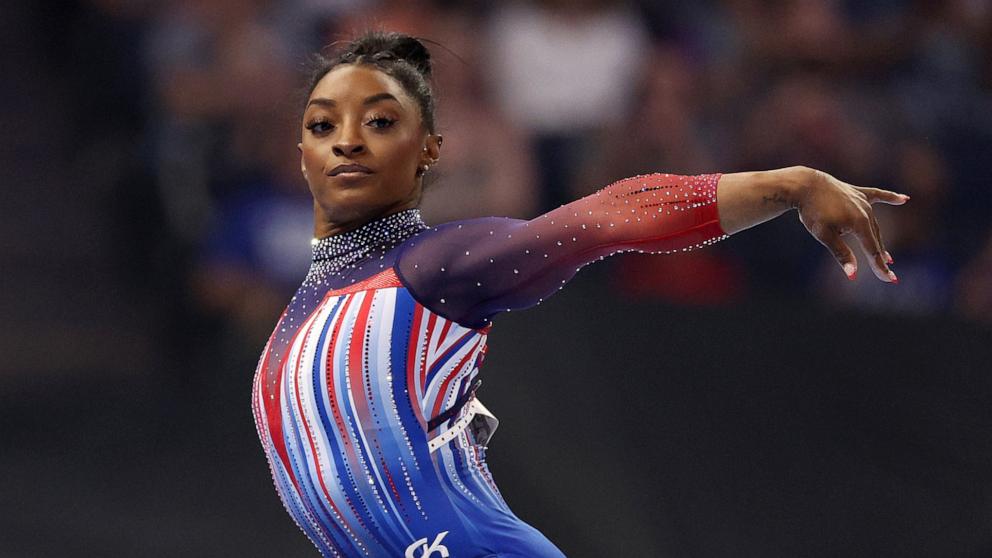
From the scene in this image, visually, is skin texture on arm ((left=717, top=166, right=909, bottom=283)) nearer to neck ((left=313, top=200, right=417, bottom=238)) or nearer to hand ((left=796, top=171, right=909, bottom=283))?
hand ((left=796, top=171, right=909, bottom=283))

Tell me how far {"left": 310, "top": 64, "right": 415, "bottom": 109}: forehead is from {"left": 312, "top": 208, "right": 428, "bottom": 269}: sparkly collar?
20cm

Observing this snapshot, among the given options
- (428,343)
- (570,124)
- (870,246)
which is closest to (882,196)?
(870,246)

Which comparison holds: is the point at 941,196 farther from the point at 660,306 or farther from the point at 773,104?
the point at 660,306

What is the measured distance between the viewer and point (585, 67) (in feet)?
19.1

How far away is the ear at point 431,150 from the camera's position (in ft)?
8.04

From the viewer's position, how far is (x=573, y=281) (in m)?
4.58

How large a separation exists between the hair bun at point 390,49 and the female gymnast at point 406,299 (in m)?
0.03

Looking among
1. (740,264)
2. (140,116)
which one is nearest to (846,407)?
(740,264)

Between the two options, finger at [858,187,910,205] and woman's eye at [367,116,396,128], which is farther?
woman's eye at [367,116,396,128]

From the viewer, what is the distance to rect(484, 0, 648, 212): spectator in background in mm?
5766

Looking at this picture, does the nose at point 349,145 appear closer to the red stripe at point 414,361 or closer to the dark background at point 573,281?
the red stripe at point 414,361

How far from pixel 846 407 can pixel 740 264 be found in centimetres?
107

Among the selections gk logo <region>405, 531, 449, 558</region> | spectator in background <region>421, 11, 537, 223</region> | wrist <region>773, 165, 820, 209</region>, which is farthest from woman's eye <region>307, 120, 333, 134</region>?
spectator in background <region>421, 11, 537, 223</region>

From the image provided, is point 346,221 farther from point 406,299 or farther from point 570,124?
point 570,124
